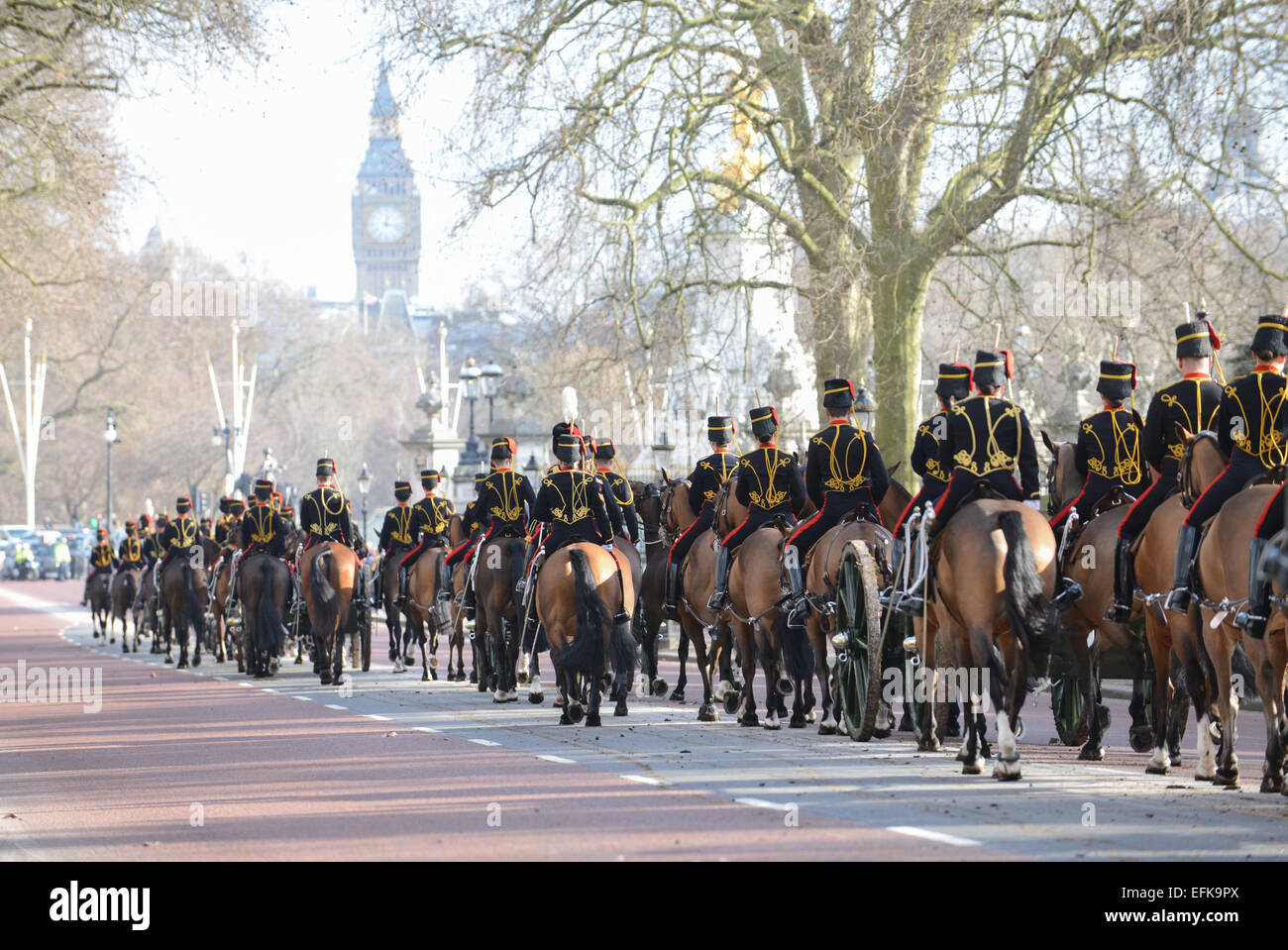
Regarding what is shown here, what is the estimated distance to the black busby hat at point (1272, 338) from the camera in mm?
10383

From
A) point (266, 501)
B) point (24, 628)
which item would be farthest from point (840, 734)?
point (24, 628)

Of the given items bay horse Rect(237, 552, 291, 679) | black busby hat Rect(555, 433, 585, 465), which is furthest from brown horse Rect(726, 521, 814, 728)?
bay horse Rect(237, 552, 291, 679)

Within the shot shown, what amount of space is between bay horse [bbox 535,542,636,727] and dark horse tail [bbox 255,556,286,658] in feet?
23.1

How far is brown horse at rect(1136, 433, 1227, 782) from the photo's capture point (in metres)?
10.7

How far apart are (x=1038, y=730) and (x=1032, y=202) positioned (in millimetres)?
10727

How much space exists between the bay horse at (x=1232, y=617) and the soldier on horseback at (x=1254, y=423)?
144 millimetres

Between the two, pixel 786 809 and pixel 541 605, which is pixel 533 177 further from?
pixel 786 809

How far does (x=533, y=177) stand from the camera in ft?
80.6

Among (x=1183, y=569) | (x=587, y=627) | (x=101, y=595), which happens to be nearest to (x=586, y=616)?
(x=587, y=627)

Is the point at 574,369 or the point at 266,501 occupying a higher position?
the point at 574,369

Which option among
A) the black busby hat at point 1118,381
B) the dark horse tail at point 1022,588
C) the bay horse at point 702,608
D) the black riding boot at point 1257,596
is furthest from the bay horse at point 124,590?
the black riding boot at point 1257,596

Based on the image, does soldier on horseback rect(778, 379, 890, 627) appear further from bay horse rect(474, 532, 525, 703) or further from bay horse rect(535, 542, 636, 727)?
bay horse rect(474, 532, 525, 703)

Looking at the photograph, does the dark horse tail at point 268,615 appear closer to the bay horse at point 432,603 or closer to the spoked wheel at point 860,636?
the bay horse at point 432,603
